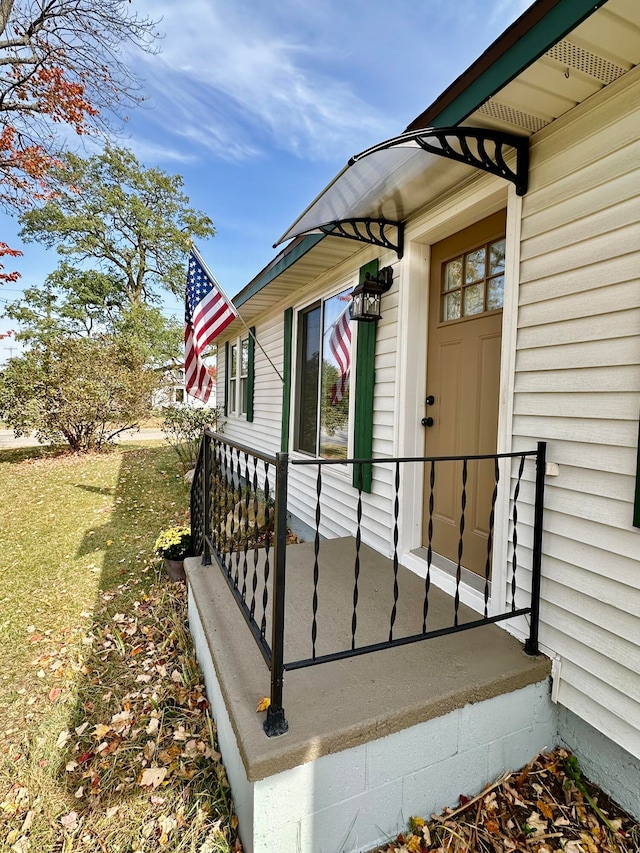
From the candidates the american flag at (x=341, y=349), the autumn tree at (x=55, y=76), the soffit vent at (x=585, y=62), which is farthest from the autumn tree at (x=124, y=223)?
the soffit vent at (x=585, y=62)

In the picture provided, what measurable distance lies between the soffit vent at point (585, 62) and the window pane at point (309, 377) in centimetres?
293

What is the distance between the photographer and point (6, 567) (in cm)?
384

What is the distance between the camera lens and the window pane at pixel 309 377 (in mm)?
4332

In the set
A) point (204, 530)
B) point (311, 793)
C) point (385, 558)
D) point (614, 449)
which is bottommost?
point (311, 793)

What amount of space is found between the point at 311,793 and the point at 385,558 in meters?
1.67

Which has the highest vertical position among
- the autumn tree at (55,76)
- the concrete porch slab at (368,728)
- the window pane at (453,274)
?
the autumn tree at (55,76)

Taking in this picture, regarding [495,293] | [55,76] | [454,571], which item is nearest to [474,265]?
[495,293]

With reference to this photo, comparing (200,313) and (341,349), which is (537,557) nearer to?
(341,349)

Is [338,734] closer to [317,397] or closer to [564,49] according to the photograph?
[564,49]

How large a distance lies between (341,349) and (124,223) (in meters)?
17.4

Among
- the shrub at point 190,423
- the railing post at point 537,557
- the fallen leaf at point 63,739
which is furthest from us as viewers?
the shrub at point 190,423

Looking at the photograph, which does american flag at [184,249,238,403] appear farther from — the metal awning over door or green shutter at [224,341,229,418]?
green shutter at [224,341,229,418]

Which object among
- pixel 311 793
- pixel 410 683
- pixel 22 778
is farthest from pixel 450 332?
pixel 22 778

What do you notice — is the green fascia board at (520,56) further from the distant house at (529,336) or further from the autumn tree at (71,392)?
the autumn tree at (71,392)
